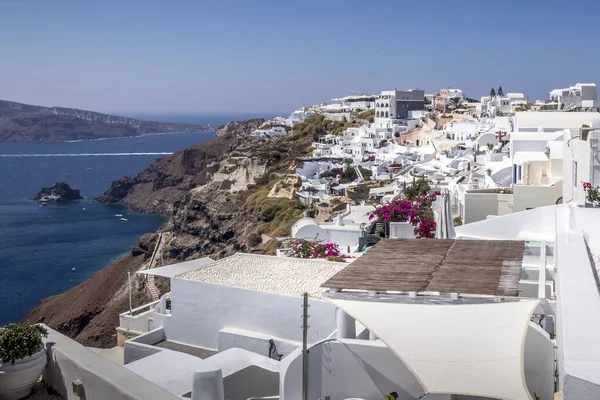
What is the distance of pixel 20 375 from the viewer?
486cm

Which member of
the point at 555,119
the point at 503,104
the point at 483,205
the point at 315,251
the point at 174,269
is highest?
the point at 503,104

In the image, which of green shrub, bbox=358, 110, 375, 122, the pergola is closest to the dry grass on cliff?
the pergola

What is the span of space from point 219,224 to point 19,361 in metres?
39.2

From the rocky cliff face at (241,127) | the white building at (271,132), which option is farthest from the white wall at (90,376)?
the rocky cliff face at (241,127)

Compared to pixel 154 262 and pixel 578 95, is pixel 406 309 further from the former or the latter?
pixel 154 262

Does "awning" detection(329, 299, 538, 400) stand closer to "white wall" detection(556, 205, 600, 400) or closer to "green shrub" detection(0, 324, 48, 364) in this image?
"white wall" detection(556, 205, 600, 400)

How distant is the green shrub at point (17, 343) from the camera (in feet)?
16.1

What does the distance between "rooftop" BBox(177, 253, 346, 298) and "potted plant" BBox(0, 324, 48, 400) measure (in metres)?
4.97

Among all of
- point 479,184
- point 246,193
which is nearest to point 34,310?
point 246,193

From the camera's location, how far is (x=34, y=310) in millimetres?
34656

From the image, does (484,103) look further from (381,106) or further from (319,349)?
(319,349)

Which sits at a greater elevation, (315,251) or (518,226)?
(518,226)

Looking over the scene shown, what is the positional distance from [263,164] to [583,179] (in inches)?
1608

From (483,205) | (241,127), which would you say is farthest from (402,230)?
(241,127)
